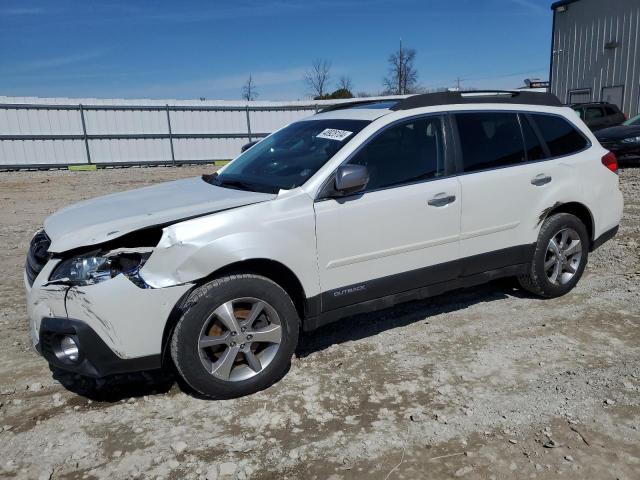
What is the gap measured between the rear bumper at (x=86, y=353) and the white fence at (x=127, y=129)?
60.6 feet

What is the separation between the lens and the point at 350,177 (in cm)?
346

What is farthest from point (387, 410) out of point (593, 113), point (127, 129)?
point (127, 129)

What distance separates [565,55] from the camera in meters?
22.9

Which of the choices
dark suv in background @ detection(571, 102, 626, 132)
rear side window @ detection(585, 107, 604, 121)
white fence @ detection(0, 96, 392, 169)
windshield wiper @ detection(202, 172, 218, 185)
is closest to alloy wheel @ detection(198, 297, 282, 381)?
windshield wiper @ detection(202, 172, 218, 185)

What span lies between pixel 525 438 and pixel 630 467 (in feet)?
1.60

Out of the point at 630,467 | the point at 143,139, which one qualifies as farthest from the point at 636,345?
the point at 143,139

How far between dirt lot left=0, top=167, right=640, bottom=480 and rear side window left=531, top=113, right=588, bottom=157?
4.55 feet

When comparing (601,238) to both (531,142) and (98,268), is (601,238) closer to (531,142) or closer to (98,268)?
(531,142)

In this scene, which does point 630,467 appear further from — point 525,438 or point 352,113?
point 352,113

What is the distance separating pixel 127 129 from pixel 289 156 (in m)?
18.0

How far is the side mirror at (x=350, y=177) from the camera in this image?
11.3ft

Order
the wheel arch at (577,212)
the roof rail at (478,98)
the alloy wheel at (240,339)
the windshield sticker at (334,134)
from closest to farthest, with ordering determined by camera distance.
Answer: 1. the alloy wheel at (240,339)
2. the windshield sticker at (334,134)
3. the roof rail at (478,98)
4. the wheel arch at (577,212)

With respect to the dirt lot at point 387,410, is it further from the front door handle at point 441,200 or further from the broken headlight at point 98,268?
the front door handle at point 441,200

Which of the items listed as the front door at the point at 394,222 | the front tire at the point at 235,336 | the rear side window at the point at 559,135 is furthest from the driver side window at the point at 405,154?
the rear side window at the point at 559,135
